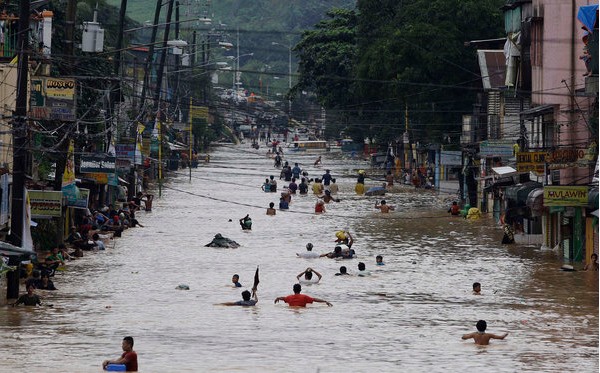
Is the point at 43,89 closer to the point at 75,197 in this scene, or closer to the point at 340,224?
the point at 75,197

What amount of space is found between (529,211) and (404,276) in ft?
44.1

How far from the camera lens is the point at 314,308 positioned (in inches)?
1473

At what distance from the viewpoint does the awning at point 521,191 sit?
55500 millimetres

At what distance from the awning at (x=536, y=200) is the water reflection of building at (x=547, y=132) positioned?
0.15 feet

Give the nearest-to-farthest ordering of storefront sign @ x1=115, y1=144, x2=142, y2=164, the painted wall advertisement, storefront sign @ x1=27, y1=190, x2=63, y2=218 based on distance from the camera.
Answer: the painted wall advertisement < storefront sign @ x1=27, y1=190, x2=63, y2=218 < storefront sign @ x1=115, y1=144, x2=142, y2=164

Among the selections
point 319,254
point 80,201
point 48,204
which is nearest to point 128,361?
point 48,204

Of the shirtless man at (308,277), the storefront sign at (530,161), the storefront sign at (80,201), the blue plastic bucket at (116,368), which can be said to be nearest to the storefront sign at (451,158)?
the storefront sign at (530,161)

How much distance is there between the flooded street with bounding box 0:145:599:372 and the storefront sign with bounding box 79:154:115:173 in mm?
3120

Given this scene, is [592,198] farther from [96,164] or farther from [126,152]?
[126,152]

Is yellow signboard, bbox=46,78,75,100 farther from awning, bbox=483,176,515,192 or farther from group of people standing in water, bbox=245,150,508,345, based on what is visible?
awning, bbox=483,176,515,192

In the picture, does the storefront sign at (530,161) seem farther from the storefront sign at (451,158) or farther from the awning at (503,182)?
the storefront sign at (451,158)

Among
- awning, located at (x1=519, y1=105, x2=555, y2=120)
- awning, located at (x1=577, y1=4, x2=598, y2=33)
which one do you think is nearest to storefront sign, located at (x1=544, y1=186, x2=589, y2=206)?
awning, located at (x1=577, y1=4, x2=598, y2=33)

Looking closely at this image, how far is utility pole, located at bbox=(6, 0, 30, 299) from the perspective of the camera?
35.9 metres

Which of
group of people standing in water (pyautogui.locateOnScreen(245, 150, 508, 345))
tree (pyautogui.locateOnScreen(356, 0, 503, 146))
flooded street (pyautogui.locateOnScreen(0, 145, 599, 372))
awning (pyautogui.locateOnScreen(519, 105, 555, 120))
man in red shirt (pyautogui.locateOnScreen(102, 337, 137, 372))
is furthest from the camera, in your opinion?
tree (pyautogui.locateOnScreen(356, 0, 503, 146))
